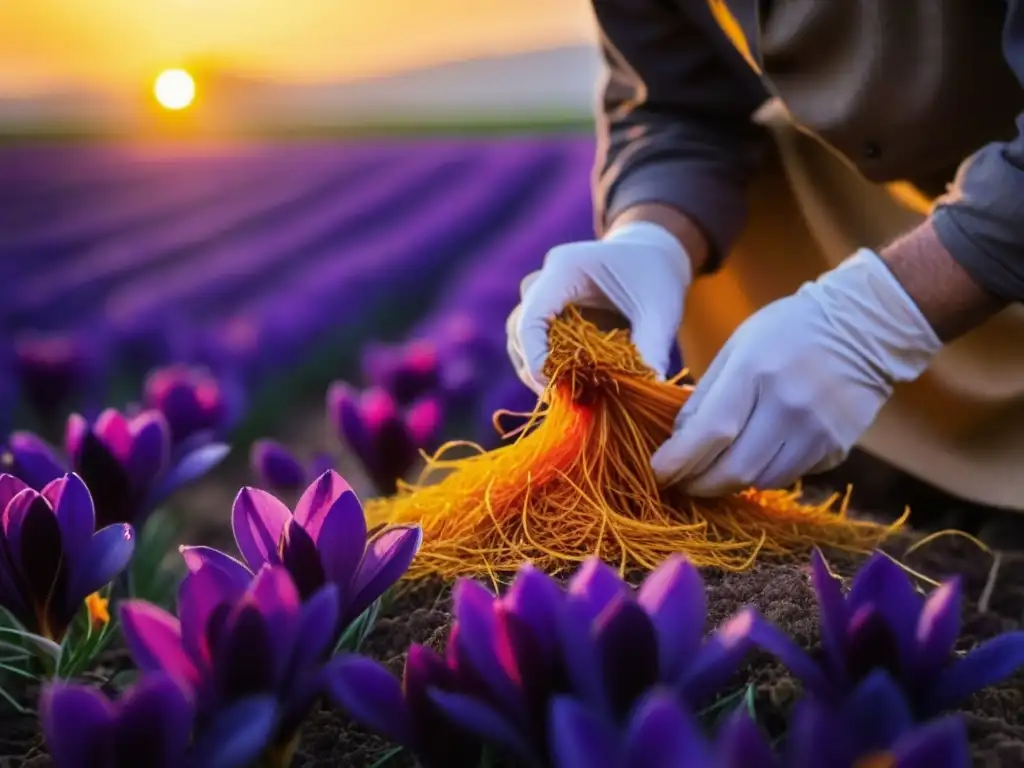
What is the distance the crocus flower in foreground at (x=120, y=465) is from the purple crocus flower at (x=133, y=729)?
0.35m

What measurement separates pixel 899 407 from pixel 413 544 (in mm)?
795

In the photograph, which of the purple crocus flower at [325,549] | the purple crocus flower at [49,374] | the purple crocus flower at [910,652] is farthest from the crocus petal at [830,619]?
the purple crocus flower at [49,374]

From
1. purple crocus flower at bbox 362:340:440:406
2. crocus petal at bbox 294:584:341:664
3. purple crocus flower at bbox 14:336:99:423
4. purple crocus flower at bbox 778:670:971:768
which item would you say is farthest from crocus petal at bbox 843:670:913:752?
purple crocus flower at bbox 14:336:99:423

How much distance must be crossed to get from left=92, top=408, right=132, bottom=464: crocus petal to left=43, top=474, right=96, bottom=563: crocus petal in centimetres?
15

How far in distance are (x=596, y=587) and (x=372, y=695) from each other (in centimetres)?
11

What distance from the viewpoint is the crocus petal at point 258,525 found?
565mm

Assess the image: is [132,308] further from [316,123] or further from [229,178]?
[316,123]

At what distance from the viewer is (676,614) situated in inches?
17.8

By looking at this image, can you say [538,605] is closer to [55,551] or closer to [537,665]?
[537,665]

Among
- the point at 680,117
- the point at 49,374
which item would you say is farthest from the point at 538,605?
the point at 49,374

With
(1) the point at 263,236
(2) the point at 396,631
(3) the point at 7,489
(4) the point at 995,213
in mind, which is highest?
(3) the point at 7,489

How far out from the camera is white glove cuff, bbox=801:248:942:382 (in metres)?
0.88

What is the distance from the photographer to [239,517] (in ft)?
1.88

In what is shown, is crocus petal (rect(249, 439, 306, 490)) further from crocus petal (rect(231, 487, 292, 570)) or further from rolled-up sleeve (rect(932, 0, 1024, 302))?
rolled-up sleeve (rect(932, 0, 1024, 302))
